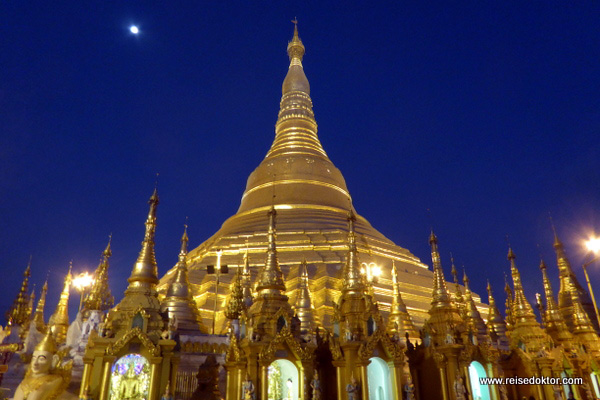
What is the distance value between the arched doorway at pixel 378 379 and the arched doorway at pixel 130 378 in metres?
5.17

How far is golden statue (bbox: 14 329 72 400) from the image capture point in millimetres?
9398

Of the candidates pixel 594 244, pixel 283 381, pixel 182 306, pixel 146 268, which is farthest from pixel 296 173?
pixel 283 381

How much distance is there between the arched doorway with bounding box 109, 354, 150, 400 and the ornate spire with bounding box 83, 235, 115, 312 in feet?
25.5

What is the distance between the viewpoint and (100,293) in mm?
18000

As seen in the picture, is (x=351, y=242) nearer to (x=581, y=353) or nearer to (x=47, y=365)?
(x=47, y=365)

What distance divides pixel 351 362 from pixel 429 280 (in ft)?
52.5

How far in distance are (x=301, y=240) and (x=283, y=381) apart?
14731 millimetres

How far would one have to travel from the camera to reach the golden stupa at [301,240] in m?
21.0

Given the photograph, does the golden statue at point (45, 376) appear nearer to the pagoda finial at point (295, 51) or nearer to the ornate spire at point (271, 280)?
the ornate spire at point (271, 280)

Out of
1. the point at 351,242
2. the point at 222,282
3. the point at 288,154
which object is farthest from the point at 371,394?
the point at 288,154

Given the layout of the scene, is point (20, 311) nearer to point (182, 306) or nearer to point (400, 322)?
point (182, 306)

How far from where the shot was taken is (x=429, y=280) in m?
25.3

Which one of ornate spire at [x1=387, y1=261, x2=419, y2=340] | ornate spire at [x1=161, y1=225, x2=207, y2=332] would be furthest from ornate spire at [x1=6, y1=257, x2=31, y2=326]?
ornate spire at [x1=387, y1=261, x2=419, y2=340]

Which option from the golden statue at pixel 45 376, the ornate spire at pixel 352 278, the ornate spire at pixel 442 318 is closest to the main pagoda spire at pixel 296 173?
the ornate spire at pixel 352 278
